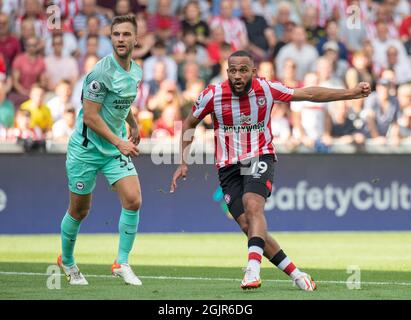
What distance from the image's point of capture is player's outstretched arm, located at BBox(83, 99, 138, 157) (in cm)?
1086

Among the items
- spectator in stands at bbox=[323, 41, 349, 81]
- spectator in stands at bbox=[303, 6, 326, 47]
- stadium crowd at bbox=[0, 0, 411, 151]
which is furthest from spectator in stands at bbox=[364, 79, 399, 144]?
spectator in stands at bbox=[303, 6, 326, 47]

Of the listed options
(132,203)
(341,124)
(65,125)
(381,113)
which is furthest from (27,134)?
(132,203)

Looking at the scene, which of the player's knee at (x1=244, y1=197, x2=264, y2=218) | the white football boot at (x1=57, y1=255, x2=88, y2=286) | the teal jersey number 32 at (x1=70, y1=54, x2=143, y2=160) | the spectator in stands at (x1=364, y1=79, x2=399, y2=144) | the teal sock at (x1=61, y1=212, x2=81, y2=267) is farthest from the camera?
the spectator in stands at (x1=364, y1=79, x2=399, y2=144)

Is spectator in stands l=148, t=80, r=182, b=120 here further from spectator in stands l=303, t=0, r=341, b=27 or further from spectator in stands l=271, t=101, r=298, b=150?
spectator in stands l=303, t=0, r=341, b=27

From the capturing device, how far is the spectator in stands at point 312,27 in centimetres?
2320

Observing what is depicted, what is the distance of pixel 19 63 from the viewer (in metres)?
20.2

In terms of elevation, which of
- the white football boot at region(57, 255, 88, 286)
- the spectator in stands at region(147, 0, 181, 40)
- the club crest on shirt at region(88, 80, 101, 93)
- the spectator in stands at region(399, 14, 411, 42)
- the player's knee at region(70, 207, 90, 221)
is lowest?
the white football boot at region(57, 255, 88, 286)

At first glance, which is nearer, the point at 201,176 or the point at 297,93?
the point at 297,93

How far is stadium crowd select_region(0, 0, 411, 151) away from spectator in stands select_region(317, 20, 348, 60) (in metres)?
0.02

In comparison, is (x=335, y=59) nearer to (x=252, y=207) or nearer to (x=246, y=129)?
(x=246, y=129)

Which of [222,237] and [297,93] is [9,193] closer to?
[222,237]
